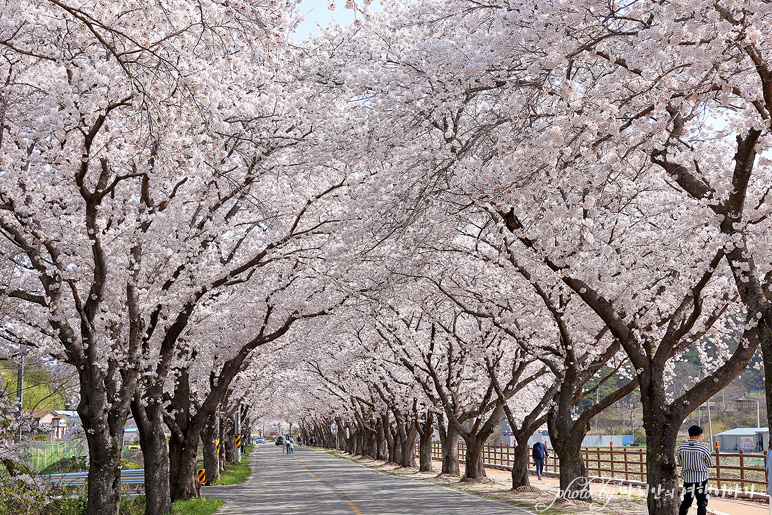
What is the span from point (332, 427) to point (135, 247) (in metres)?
69.0

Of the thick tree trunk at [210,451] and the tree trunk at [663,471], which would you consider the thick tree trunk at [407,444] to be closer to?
the thick tree trunk at [210,451]

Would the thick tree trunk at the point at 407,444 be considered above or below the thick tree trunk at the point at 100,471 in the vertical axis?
below

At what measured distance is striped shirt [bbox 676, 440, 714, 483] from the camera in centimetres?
1053

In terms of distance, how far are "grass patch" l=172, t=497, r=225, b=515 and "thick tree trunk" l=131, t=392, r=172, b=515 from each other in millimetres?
1014

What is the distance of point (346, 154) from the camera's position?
11.4 m

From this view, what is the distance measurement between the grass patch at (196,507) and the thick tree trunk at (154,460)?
1.01 m

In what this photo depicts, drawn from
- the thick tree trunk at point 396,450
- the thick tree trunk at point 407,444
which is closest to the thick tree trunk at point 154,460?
the thick tree trunk at point 407,444

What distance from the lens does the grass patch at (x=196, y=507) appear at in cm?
1578

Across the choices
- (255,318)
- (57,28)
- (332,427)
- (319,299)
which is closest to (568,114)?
(57,28)

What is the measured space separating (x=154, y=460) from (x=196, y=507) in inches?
109

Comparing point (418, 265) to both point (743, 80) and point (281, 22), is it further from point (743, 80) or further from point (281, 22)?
point (281, 22)

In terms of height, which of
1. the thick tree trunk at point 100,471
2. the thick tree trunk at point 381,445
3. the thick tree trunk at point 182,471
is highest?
the thick tree trunk at point 100,471

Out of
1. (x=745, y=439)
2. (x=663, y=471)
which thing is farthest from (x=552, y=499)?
(x=745, y=439)

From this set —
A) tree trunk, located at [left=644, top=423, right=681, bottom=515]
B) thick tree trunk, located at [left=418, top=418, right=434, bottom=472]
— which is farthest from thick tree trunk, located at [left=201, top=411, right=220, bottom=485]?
tree trunk, located at [left=644, top=423, right=681, bottom=515]
